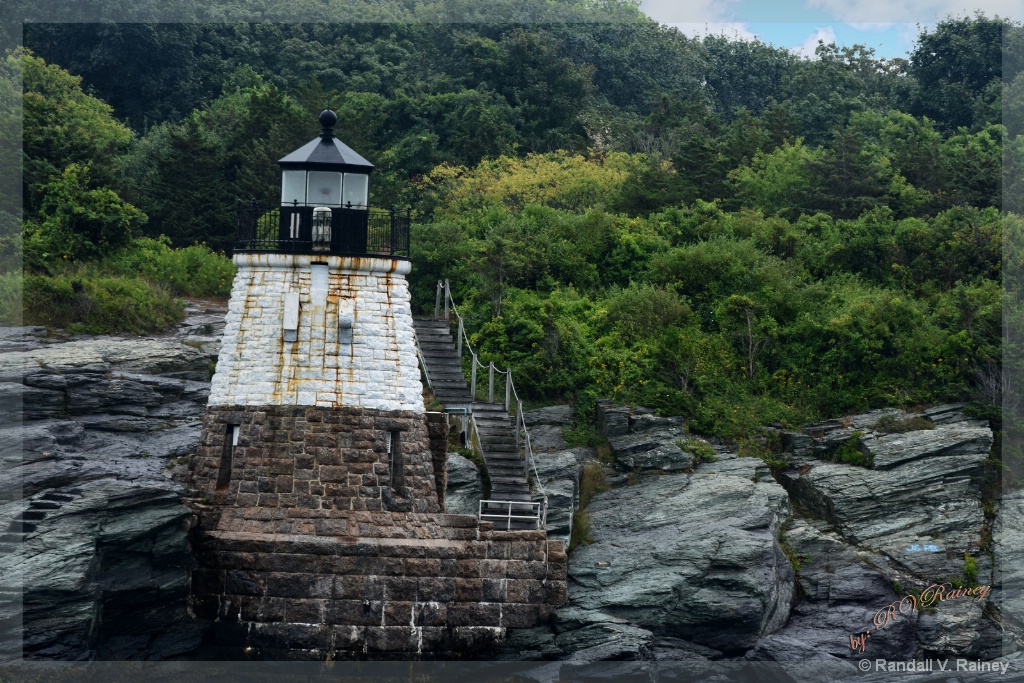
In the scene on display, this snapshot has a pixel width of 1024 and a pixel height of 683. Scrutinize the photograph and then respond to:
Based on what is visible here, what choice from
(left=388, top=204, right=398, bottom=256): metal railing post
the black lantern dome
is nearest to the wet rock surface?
(left=388, top=204, right=398, bottom=256): metal railing post

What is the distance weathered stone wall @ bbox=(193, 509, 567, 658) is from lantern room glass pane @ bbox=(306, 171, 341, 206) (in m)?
5.13

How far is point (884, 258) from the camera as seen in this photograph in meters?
33.2

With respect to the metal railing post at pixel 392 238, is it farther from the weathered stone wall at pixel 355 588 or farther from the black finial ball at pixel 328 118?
the weathered stone wall at pixel 355 588

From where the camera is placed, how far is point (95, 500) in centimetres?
2209

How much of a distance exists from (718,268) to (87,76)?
24320mm

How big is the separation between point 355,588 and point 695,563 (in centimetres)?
551

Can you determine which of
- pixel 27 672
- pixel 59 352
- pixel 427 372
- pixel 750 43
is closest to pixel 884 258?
pixel 427 372

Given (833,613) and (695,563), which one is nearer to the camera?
(695,563)

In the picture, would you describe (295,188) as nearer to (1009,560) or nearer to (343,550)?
(343,550)

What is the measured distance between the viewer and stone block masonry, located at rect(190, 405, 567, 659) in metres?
23.6

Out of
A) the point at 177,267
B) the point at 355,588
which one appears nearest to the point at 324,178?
the point at 355,588

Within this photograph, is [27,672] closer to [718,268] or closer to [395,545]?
[395,545]

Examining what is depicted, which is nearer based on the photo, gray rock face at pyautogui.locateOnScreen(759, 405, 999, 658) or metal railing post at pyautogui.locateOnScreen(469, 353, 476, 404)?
gray rock face at pyautogui.locateOnScreen(759, 405, 999, 658)

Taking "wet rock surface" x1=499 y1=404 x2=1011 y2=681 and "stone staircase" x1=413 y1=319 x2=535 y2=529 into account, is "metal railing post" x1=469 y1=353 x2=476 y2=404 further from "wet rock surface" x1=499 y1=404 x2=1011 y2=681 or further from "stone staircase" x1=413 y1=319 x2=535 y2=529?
"wet rock surface" x1=499 y1=404 x2=1011 y2=681
